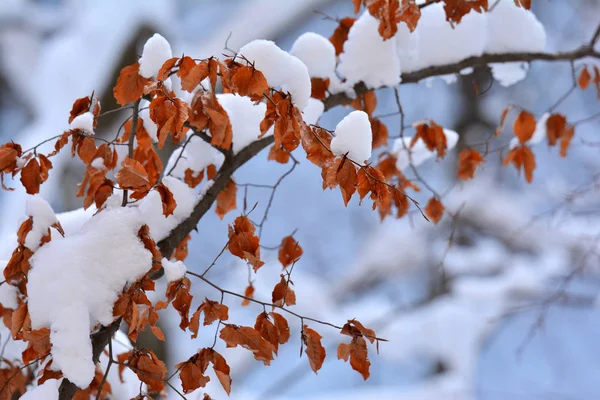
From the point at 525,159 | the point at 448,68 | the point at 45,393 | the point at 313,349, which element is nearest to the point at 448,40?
the point at 448,68

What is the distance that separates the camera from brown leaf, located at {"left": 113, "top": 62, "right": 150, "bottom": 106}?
0.64 m

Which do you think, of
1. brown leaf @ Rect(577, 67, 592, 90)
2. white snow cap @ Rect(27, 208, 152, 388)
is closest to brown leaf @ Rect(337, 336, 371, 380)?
white snow cap @ Rect(27, 208, 152, 388)

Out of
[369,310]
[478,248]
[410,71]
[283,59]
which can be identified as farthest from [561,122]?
[478,248]

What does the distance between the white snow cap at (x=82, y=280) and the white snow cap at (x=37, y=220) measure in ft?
0.06

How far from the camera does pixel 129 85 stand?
650 mm

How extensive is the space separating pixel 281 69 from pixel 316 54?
0.24 m

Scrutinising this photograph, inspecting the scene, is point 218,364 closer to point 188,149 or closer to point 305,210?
point 188,149

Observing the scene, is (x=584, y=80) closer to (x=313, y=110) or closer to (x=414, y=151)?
(x=414, y=151)

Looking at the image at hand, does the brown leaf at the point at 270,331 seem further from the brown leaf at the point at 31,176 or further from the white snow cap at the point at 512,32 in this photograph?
the white snow cap at the point at 512,32

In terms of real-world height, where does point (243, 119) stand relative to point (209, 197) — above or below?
above

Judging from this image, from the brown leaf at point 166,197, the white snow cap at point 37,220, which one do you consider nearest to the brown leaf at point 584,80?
the brown leaf at point 166,197

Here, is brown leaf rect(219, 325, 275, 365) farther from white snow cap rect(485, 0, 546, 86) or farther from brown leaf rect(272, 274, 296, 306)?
white snow cap rect(485, 0, 546, 86)

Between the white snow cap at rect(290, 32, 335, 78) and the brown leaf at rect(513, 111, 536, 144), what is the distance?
39cm

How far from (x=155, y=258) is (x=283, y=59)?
31cm
